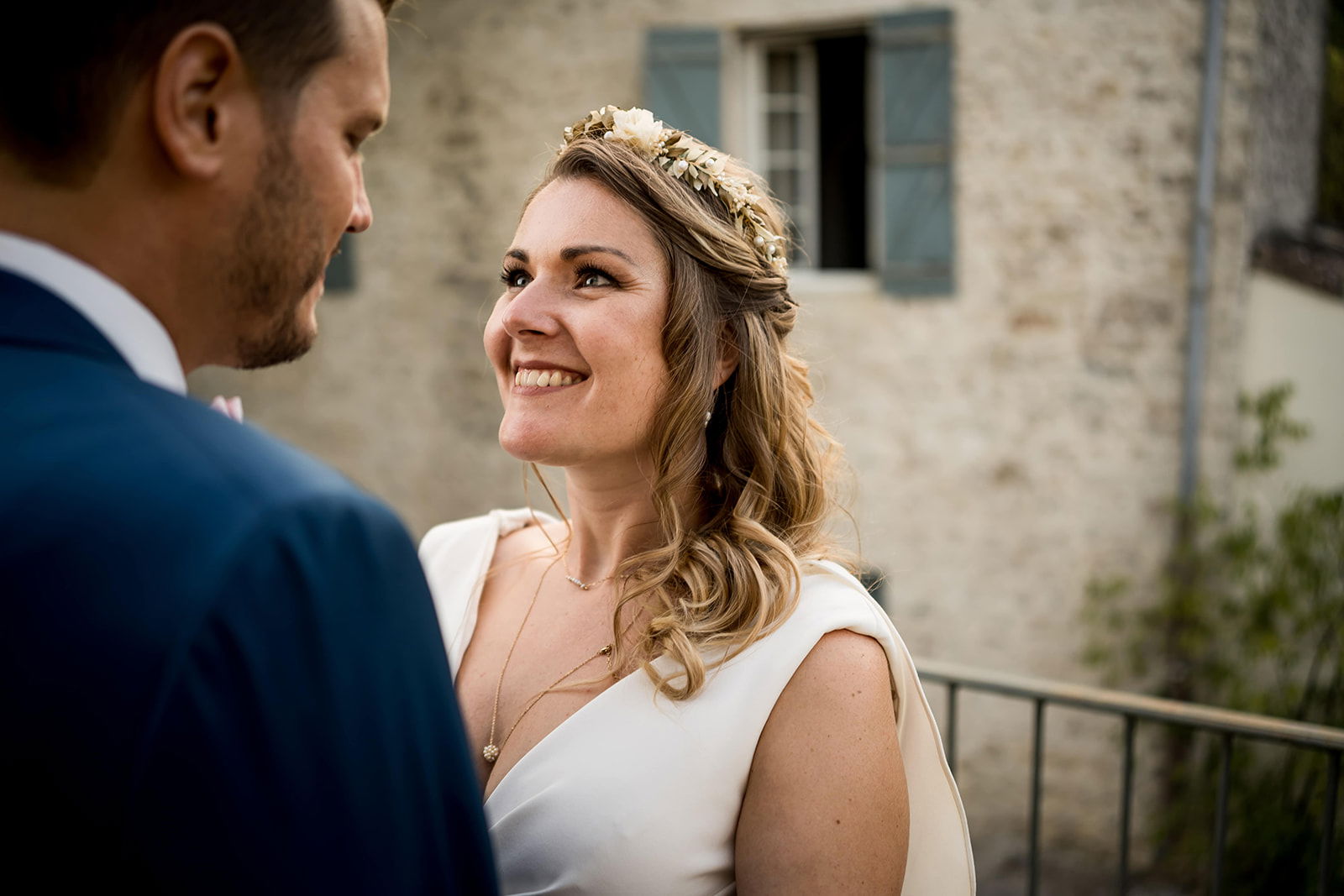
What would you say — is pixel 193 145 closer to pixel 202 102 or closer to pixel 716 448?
pixel 202 102

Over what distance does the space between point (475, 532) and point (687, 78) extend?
4703 millimetres

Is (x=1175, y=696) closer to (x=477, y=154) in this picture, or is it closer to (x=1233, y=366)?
(x=1233, y=366)

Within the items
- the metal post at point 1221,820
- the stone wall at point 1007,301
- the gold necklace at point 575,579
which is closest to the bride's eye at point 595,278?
the gold necklace at point 575,579

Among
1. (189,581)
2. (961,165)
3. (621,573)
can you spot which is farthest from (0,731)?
(961,165)

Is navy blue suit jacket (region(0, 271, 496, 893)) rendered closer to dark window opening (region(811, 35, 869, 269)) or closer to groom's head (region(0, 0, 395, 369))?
groom's head (region(0, 0, 395, 369))

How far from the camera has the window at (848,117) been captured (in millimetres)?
6215

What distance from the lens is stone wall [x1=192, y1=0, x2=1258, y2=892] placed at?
6.09 meters

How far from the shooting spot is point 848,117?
7.09m

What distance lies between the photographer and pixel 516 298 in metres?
2.06

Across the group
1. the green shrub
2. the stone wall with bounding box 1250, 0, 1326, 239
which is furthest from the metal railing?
the stone wall with bounding box 1250, 0, 1326, 239

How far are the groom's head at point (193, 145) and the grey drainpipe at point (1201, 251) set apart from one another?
6123 millimetres

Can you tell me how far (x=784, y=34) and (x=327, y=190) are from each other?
6277 millimetres

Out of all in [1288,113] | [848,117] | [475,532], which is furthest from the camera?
[848,117]

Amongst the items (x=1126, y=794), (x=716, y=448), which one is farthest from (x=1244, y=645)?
(x=716, y=448)
